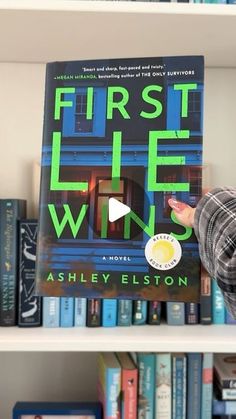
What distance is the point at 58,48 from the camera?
3.11 ft

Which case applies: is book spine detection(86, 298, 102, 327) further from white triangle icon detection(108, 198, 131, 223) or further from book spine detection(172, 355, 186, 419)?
white triangle icon detection(108, 198, 131, 223)

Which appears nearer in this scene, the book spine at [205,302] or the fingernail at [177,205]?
the fingernail at [177,205]

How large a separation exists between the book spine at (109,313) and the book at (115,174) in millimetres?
252

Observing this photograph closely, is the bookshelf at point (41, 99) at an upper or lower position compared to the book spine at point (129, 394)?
upper

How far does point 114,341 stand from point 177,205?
11.3 inches

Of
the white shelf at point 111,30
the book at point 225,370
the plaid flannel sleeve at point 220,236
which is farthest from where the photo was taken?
the book at point 225,370

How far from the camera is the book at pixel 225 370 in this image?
889mm

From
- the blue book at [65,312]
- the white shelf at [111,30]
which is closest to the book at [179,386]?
the blue book at [65,312]

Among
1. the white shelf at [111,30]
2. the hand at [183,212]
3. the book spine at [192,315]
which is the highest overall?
the white shelf at [111,30]

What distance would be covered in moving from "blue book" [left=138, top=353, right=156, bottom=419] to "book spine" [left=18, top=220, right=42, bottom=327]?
8.2 inches

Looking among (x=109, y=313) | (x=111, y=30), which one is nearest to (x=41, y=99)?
(x=111, y=30)

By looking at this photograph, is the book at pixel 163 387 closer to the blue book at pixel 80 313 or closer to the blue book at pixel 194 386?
the blue book at pixel 194 386

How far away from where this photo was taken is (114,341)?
80 centimetres
